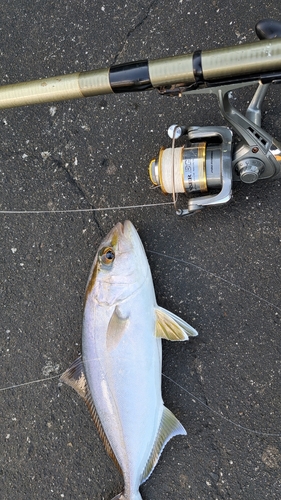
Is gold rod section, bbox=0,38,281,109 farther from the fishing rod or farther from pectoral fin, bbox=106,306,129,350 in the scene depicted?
pectoral fin, bbox=106,306,129,350

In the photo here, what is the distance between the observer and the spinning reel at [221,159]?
1.93 meters

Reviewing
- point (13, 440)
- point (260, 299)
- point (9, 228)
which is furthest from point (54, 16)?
point (13, 440)

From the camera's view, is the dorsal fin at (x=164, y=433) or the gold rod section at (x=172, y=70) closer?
the gold rod section at (x=172, y=70)

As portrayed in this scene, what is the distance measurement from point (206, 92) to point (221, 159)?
0.33 m

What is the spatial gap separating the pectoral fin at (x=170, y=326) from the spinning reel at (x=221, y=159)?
574 millimetres

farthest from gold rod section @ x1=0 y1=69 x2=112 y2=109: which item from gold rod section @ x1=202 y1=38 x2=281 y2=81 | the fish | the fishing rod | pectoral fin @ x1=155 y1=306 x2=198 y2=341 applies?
pectoral fin @ x1=155 y1=306 x2=198 y2=341

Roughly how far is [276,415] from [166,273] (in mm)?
965

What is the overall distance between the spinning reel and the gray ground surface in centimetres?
28

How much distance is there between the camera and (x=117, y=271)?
213cm

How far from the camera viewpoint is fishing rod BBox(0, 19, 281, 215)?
1.48 meters

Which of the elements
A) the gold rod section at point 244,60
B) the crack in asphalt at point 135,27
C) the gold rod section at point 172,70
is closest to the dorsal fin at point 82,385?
the gold rod section at point 172,70

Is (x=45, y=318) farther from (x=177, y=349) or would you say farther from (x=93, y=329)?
(x=177, y=349)

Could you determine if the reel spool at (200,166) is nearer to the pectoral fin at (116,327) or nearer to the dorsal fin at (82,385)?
the pectoral fin at (116,327)

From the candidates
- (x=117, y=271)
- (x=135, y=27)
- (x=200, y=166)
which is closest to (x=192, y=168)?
(x=200, y=166)
